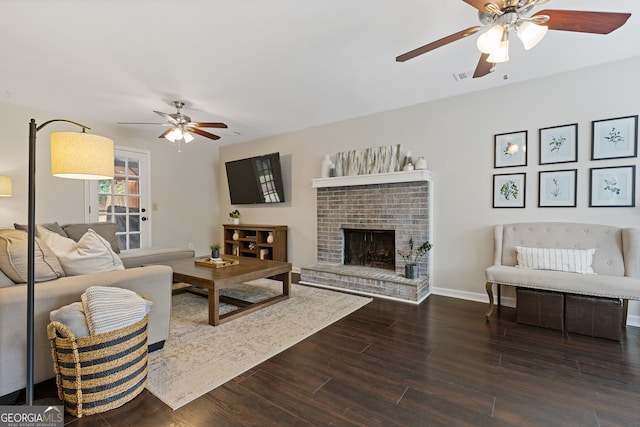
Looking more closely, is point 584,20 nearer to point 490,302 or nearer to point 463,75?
point 463,75

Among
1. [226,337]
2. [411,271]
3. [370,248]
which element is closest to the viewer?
[226,337]

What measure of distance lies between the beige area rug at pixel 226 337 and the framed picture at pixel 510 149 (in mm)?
2253

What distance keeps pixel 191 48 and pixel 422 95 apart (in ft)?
8.66

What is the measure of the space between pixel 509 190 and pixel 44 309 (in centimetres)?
418

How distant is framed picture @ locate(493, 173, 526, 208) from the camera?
3287 millimetres

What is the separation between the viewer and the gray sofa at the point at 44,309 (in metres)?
1.57

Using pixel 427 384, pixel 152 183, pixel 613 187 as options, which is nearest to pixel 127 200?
pixel 152 183

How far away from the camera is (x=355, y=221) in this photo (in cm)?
441

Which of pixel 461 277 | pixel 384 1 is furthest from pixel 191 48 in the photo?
pixel 461 277

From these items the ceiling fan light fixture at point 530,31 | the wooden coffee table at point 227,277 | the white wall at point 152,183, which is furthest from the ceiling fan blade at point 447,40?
the white wall at point 152,183

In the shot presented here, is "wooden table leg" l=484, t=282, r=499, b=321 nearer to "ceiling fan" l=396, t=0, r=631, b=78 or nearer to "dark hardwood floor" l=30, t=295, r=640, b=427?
"dark hardwood floor" l=30, t=295, r=640, b=427

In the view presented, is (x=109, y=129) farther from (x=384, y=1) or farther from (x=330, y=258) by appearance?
(x=384, y=1)

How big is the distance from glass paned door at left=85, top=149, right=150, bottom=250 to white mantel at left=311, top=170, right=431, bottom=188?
10.1ft

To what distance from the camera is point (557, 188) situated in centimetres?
310
